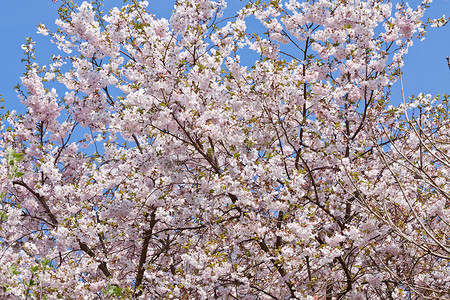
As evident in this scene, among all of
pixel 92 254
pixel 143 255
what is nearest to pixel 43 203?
pixel 92 254

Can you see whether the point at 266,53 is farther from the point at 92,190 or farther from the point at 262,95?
the point at 92,190

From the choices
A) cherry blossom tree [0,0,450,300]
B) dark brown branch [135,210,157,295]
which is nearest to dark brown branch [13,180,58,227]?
cherry blossom tree [0,0,450,300]

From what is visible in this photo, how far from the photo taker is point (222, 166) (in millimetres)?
8453

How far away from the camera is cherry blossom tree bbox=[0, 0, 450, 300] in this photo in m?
7.80

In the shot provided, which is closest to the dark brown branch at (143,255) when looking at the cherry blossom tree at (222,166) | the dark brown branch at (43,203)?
the cherry blossom tree at (222,166)

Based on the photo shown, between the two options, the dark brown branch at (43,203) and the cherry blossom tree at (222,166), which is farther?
the dark brown branch at (43,203)

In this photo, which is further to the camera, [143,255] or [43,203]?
[43,203]

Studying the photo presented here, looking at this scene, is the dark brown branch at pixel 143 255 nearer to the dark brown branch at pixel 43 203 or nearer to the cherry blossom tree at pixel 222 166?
the cherry blossom tree at pixel 222 166

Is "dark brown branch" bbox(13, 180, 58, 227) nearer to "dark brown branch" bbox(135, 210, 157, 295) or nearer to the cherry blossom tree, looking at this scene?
the cherry blossom tree

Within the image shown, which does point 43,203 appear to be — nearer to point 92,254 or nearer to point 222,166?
point 92,254

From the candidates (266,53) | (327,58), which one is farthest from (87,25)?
(327,58)

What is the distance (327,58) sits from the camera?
9.58 metres

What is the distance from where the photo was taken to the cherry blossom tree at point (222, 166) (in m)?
7.80

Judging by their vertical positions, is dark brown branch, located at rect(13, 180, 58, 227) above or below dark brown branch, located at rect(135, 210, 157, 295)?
above
